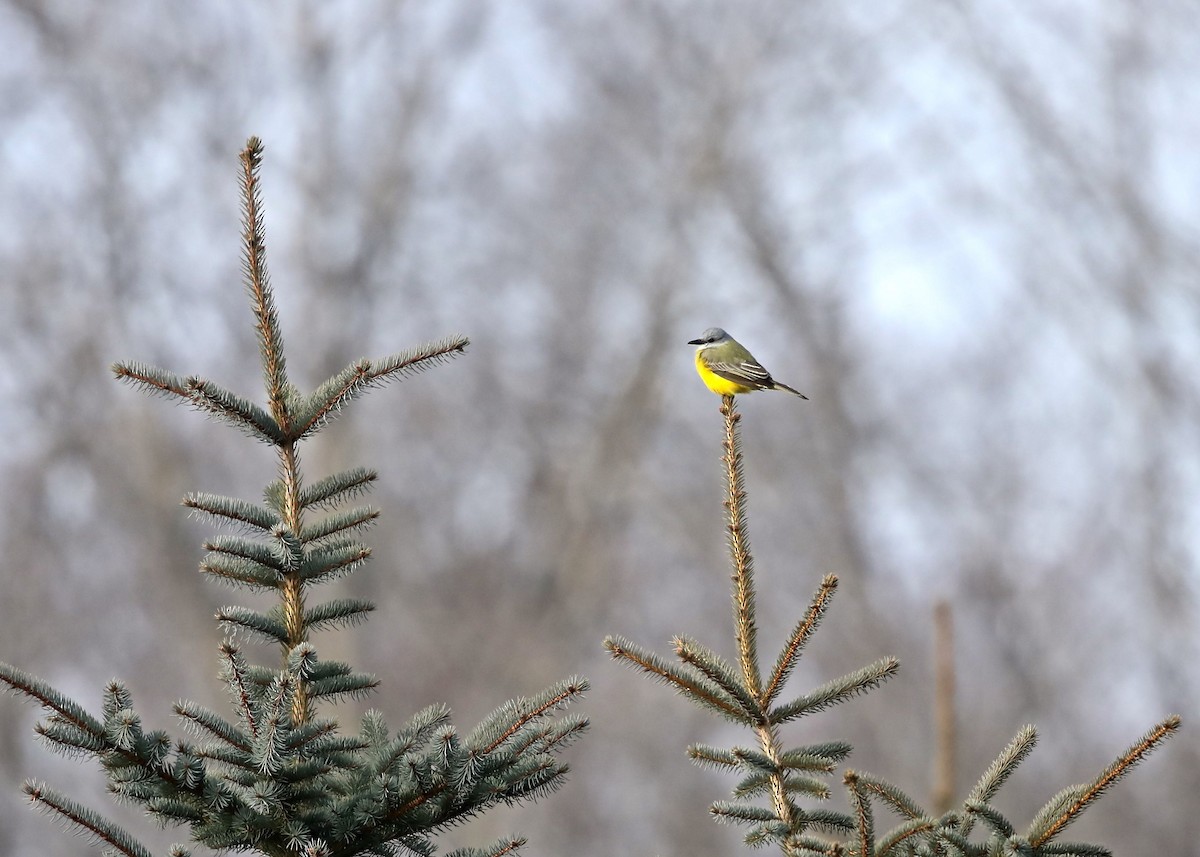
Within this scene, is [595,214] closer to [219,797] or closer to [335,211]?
[335,211]

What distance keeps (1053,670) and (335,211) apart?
1239cm

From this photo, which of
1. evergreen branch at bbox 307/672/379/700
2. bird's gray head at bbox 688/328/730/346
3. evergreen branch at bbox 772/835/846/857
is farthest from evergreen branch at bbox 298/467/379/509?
bird's gray head at bbox 688/328/730/346

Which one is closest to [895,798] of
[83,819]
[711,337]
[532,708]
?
[532,708]

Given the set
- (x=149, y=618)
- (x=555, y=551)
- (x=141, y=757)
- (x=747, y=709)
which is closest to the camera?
(x=141, y=757)

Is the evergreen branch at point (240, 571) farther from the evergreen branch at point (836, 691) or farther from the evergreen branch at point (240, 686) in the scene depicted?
the evergreen branch at point (836, 691)

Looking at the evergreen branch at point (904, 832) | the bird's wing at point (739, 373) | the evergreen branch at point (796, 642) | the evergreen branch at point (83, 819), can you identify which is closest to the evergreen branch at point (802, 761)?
the evergreen branch at point (796, 642)

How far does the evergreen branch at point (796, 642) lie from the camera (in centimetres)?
241

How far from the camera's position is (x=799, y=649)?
8.03ft

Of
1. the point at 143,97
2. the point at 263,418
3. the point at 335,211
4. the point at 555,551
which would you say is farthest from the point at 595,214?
the point at 263,418

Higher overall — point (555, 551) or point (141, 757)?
point (555, 551)

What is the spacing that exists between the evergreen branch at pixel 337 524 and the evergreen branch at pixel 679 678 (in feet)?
1.75

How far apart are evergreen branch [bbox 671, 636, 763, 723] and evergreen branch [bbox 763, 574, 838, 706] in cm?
3

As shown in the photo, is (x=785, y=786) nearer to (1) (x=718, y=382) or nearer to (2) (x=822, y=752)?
(2) (x=822, y=752)

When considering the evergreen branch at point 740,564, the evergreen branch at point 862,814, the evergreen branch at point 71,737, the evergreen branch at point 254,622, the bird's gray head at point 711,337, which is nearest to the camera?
the evergreen branch at point 71,737
